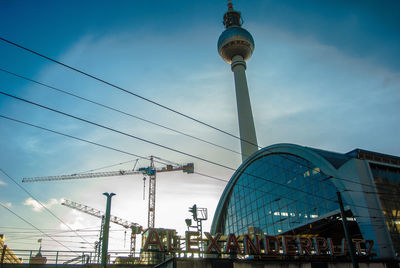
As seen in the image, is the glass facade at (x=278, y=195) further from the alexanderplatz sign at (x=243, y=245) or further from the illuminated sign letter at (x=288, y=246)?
the illuminated sign letter at (x=288, y=246)

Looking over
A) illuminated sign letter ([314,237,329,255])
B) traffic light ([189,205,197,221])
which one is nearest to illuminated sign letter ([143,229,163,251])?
traffic light ([189,205,197,221])

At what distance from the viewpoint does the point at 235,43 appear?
10825 centimetres

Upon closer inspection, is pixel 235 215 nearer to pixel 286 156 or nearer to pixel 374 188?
pixel 286 156

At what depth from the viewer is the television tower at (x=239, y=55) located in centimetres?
9212

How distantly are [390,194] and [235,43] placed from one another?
8268cm

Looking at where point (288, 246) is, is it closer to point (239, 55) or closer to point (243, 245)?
point (243, 245)

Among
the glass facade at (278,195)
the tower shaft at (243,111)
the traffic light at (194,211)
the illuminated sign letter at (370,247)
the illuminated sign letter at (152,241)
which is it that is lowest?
the illuminated sign letter at (370,247)

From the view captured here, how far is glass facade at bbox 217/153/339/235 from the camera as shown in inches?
1565

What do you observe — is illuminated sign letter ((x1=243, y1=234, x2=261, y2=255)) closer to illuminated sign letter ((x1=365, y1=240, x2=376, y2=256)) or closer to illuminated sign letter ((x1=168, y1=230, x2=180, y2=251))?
illuminated sign letter ((x1=168, y1=230, x2=180, y2=251))

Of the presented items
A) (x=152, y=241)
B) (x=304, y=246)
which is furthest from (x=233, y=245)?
(x=304, y=246)

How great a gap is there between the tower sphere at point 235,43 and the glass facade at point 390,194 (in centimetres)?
7894

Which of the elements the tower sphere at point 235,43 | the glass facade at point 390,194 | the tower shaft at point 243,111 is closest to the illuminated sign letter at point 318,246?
the glass facade at point 390,194

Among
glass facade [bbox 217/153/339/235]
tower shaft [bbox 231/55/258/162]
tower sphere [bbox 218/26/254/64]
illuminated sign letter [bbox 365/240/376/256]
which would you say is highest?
tower sphere [bbox 218/26/254/64]

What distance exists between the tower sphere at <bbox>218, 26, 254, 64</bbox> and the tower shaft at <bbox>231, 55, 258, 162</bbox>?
3609mm
